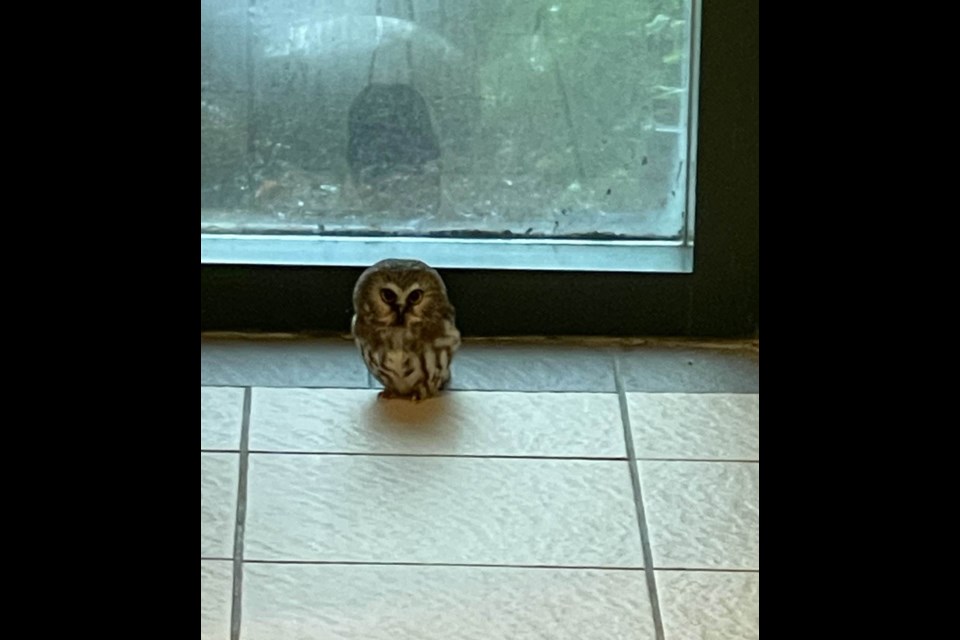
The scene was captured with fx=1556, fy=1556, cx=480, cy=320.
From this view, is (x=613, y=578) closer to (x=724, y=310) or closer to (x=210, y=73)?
(x=724, y=310)

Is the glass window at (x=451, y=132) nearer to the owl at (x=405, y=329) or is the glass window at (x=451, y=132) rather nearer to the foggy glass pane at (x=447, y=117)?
the foggy glass pane at (x=447, y=117)

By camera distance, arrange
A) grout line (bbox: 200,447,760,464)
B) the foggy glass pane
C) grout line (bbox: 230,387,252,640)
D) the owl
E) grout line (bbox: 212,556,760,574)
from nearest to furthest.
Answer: grout line (bbox: 230,387,252,640) < grout line (bbox: 212,556,760,574) < grout line (bbox: 200,447,760,464) < the owl < the foggy glass pane

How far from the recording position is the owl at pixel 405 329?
210cm

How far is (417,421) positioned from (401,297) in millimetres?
170

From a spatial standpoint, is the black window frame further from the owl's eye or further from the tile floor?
the owl's eye

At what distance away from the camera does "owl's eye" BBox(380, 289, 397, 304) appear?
211 cm

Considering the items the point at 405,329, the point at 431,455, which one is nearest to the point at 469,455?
the point at 431,455

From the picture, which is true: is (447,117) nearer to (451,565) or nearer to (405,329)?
(405,329)

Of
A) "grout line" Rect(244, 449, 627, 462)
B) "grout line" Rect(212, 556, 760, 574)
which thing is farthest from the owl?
"grout line" Rect(212, 556, 760, 574)

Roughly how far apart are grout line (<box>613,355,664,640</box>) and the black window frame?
10 cm

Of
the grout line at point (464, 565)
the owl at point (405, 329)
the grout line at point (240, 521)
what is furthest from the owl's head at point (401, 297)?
the grout line at point (464, 565)
